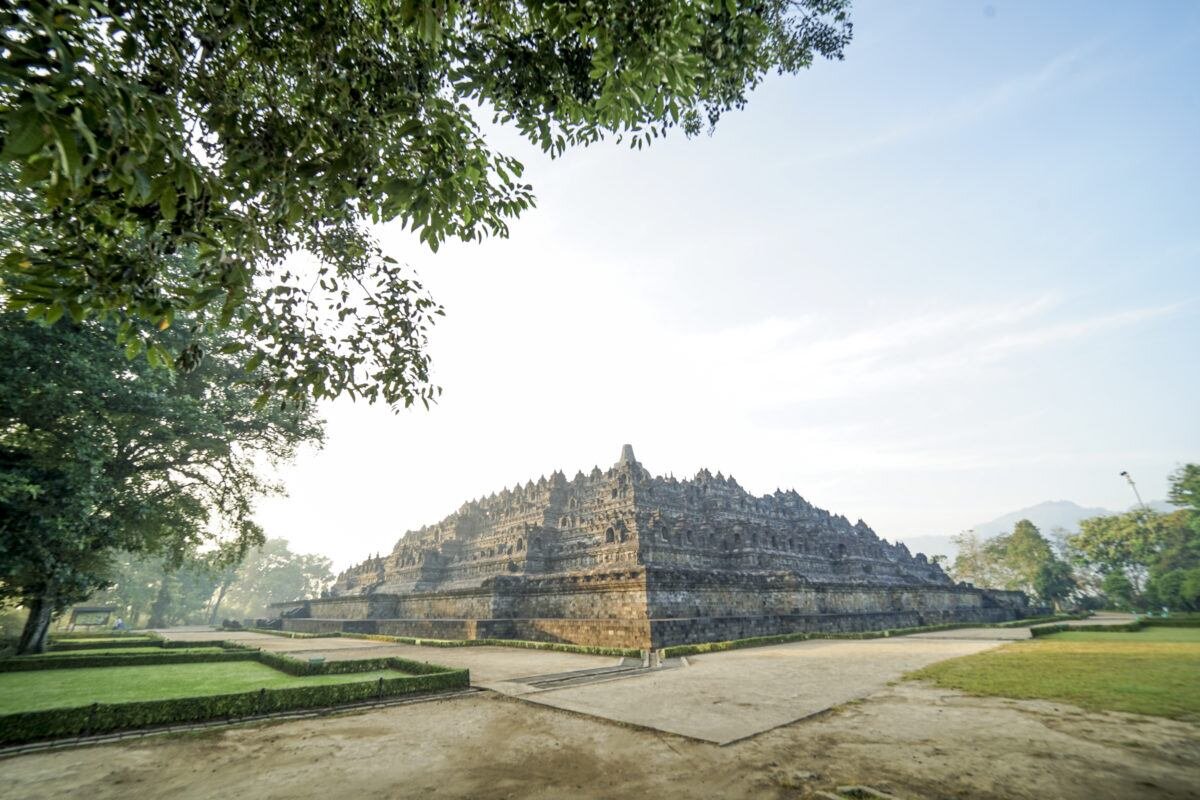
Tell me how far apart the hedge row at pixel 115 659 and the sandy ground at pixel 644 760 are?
13.1 m

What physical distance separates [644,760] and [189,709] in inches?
345

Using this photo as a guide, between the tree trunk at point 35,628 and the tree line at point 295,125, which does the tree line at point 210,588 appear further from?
the tree line at point 295,125

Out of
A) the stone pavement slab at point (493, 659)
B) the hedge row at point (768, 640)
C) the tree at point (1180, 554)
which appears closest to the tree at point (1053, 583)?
the tree at point (1180, 554)

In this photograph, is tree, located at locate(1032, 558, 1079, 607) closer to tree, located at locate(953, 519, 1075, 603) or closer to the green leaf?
tree, located at locate(953, 519, 1075, 603)

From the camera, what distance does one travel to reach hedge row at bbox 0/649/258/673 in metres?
15.5

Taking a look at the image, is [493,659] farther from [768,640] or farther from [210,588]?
[210,588]

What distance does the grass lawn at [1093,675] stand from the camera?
28.9 ft

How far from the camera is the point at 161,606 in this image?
58.7 metres

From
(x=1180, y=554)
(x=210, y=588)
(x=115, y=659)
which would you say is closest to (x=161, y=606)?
(x=210, y=588)

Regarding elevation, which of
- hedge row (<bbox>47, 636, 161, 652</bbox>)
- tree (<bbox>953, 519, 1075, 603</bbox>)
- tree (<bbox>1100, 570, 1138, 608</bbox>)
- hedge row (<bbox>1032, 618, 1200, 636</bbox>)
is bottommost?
hedge row (<bbox>47, 636, 161, 652</bbox>)

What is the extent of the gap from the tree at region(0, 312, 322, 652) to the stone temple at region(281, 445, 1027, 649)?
1336 cm

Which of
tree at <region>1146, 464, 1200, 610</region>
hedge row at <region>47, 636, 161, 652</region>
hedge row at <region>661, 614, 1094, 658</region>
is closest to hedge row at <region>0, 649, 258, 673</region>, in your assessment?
hedge row at <region>47, 636, 161, 652</region>

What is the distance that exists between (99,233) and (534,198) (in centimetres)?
420

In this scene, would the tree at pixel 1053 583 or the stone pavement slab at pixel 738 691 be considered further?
the tree at pixel 1053 583
